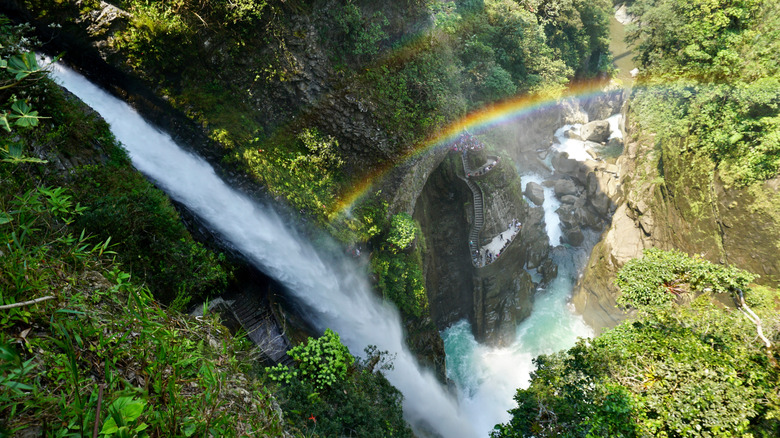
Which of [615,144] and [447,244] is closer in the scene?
[447,244]

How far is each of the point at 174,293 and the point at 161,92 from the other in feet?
22.7

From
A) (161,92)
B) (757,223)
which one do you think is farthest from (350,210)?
(757,223)

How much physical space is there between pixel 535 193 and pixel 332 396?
21.3 metres

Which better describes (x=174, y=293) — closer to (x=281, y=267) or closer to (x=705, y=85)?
(x=281, y=267)

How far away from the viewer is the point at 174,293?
7258 millimetres

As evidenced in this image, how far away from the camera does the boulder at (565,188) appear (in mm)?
25484

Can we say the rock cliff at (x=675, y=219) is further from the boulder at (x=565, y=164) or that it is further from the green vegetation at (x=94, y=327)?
the green vegetation at (x=94, y=327)

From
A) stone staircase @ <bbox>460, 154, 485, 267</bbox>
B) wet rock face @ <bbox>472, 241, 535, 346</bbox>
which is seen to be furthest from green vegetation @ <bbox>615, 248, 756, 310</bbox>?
wet rock face @ <bbox>472, 241, 535, 346</bbox>

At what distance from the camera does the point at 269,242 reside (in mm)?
10242

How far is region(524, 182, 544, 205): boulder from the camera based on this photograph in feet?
79.0

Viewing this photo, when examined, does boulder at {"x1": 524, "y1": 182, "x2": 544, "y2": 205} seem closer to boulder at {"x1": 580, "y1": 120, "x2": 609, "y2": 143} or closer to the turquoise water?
the turquoise water

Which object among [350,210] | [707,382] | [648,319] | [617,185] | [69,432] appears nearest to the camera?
[69,432]

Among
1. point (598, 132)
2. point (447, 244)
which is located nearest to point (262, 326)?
point (447, 244)

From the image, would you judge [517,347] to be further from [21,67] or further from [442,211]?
[21,67]
